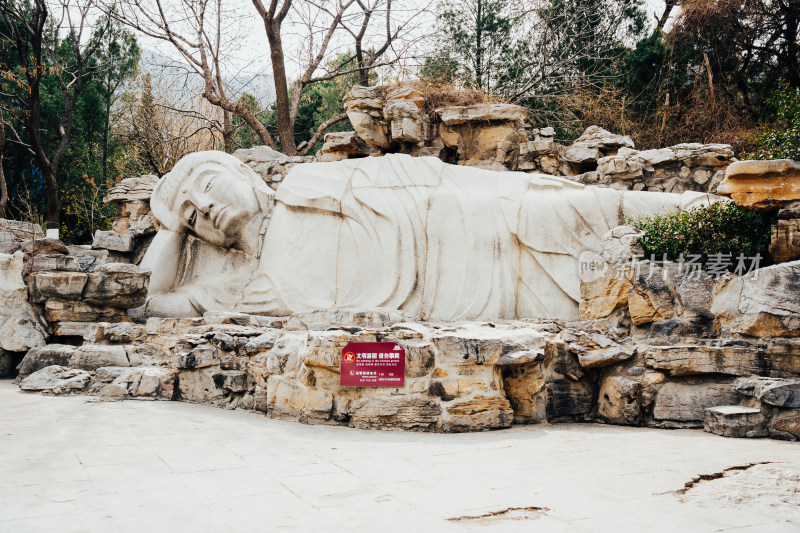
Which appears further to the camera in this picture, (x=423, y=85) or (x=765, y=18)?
(x=765, y=18)

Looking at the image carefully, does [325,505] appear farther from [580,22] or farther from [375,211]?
[580,22]

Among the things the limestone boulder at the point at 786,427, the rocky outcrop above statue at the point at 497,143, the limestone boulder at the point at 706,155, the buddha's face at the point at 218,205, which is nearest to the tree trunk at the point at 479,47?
the rocky outcrop above statue at the point at 497,143

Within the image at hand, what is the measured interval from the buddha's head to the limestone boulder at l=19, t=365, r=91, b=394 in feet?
6.68

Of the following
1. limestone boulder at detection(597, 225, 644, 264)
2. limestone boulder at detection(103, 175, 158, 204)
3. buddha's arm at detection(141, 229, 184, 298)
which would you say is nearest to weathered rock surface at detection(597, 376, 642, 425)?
limestone boulder at detection(597, 225, 644, 264)

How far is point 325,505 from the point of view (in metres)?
2.64

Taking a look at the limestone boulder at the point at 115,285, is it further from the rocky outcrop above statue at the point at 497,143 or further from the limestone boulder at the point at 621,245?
the limestone boulder at the point at 621,245

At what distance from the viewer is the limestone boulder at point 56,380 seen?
5.29 metres

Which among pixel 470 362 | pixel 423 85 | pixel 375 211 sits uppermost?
pixel 423 85

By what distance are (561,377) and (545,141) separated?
199 inches

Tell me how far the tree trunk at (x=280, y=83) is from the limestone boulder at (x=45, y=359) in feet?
27.2

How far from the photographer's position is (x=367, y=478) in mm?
3039

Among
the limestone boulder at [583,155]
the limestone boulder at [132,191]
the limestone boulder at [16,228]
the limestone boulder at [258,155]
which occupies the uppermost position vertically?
the limestone boulder at [258,155]

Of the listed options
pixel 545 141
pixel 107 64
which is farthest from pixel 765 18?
pixel 107 64

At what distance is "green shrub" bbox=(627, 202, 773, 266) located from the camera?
17.1 ft
